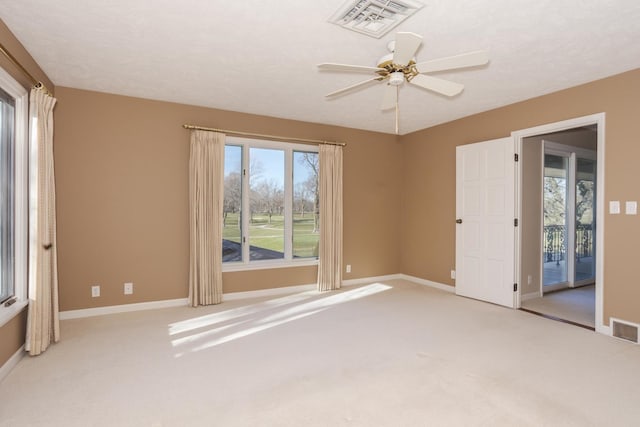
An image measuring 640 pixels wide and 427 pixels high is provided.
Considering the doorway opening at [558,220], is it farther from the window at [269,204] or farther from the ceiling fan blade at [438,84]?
the window at [269,204]

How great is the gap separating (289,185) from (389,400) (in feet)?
11.7

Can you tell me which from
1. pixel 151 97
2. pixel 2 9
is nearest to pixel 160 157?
pixel 151 97

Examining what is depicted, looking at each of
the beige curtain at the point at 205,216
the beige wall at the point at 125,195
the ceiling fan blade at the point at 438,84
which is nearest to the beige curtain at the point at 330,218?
the beige wall at the point at 125,195

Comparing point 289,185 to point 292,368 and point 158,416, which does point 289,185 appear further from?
point 158,416

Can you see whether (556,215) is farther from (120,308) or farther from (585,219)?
(120,308)

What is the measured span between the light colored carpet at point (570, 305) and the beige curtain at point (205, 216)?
418 cm

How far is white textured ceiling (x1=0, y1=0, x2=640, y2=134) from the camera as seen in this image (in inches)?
93.2

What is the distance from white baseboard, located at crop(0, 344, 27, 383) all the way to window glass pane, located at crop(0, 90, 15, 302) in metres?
0.47

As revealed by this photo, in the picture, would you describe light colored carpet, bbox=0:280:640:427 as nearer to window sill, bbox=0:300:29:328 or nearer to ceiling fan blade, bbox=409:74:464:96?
window sill, bbox=0:300:29:328

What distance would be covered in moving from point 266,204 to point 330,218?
3.35 feet

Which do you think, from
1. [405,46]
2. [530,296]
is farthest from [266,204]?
[530,296]

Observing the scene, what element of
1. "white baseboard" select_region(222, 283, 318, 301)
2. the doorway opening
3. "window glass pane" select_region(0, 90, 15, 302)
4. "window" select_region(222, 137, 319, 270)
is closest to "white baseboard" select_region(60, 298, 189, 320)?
"white baseboard" select_region(222, 283, 318, 301)

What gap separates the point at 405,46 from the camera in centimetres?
211

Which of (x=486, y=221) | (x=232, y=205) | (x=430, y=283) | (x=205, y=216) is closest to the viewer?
(x=205, y=216)
